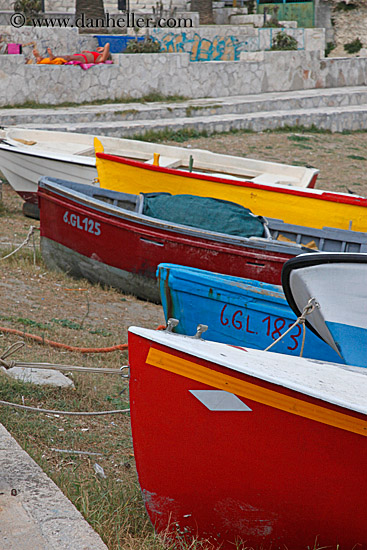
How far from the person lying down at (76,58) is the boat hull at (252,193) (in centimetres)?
955

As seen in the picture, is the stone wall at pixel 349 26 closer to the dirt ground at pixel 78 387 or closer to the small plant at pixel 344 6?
the small plant at pixel 344 6

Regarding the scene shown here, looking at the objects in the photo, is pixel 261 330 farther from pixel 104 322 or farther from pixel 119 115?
pixel 119 115

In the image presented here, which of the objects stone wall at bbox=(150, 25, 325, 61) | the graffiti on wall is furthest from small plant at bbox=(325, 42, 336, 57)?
the graffiti on wall

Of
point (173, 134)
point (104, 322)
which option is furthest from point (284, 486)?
point (173, 134)

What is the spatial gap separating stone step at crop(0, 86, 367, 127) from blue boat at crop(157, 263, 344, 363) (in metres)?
10.0

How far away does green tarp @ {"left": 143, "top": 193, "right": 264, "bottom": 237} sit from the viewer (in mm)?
6977

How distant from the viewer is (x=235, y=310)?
5.20m

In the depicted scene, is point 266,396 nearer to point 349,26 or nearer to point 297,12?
point 297,12

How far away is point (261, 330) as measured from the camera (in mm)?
5133

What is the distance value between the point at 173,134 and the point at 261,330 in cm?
1101

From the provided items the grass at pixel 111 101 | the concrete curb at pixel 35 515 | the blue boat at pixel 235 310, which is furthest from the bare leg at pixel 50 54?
the concrete curb at pixel 35 515

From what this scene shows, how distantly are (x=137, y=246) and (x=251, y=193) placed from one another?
1957 mm

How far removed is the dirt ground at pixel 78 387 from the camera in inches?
128

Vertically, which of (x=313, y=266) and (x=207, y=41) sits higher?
(x=207, y=41)
